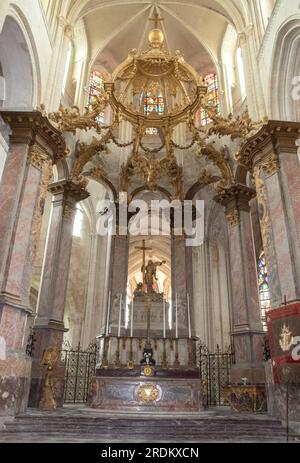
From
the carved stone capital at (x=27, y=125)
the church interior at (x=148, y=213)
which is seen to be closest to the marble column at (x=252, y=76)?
the church interior at (x=148, y=213)

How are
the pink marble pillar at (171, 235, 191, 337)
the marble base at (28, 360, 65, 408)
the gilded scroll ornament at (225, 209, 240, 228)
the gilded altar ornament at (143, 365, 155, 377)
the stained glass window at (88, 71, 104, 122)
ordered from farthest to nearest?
the stained glass window at (88, 71, 104, 122)
the pink marble pillar at (171, 235, 191, 337)
the gilded scroll ornament at (225, 209, 240, 228)
the marble base at (28, 360, 65, 408)
the gilded altar ornament at (143, 365, 155, 377)

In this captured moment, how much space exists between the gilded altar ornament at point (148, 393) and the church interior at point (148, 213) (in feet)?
0.08

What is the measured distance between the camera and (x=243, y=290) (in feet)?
39.2

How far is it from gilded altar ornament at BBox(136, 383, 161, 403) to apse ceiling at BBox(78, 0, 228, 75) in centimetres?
1348

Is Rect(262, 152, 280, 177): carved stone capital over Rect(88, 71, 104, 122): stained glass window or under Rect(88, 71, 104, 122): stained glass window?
under

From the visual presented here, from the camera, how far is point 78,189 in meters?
13.6

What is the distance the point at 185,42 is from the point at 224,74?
3.36 metres

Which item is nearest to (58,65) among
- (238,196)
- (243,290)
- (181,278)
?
(238,196)

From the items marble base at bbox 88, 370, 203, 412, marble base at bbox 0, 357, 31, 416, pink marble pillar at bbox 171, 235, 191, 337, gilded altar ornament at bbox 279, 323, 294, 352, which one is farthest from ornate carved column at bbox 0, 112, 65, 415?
pink marble pillar at bbox 171, 235, 191, 337

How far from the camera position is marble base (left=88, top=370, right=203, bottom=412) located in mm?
9008

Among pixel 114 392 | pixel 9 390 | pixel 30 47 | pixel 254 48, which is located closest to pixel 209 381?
pixel 114 392

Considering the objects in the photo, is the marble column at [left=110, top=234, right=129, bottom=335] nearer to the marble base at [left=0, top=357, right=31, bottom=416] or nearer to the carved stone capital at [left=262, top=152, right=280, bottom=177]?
the marble base at [left=0, top=357, right=31, bottom=416]

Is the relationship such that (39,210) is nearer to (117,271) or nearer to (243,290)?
(117,271)

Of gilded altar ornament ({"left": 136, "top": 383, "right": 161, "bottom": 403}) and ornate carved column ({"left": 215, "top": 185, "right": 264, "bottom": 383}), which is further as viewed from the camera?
ornate carved column ({"left": 215, "top": 185, "right": 264, "bottom": 383})
